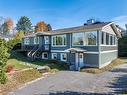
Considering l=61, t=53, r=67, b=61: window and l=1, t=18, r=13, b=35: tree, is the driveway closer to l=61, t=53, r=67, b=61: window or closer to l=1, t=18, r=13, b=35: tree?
l=61, t=53, r=67, b=61: window

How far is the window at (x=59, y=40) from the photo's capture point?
2545 centimetres

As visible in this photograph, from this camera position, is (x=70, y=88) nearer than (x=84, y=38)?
Yes

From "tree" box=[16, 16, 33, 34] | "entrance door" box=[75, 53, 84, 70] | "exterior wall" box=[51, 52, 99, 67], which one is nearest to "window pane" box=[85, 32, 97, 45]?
"exterior wall" box=[51, 52, 99, 67]

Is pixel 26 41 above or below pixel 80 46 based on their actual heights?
above

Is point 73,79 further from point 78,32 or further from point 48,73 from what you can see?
point 78,32

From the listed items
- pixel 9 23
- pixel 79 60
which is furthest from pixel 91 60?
pixel 9 23

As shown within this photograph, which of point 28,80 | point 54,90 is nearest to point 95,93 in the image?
point 54,90

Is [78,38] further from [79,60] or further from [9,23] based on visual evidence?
[9,23]

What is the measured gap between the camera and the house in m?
21.5

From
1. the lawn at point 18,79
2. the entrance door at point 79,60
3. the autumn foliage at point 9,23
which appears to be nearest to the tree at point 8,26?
the autumn foliage at point 9,23

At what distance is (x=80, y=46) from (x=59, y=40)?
441 cm

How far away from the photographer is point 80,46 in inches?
908

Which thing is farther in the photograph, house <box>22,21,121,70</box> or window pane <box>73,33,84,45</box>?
window pane <box>73,33,84,45</box>

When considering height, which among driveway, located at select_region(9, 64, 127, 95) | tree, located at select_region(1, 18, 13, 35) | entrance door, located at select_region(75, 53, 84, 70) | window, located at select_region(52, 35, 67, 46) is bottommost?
driveway, located at select_region(9, 64, 127, 95)
